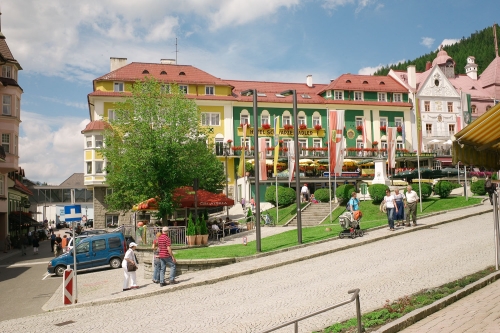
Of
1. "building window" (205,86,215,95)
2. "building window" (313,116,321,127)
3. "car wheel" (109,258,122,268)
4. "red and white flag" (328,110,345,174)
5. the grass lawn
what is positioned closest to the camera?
the grass lawn

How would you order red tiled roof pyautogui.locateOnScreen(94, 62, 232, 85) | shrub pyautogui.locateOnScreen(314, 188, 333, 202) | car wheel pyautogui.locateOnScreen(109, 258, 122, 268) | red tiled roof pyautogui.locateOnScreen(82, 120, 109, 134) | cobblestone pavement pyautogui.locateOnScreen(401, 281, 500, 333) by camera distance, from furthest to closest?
red tiled roof pyautogui.locateOnScreen(94, 62, 232, 85)
red tiled roof pyautogui.locateOnScreen(82, 120, 109, 134)
shrub pyautogui.locateOnScreen(314, 188, 333, 202)
car wheel pyautogui.locateOnScreen(109, 258, 122, 268)
cobblestone pavement pyautogui.locateOnScreen(401, 281, 500, 333)

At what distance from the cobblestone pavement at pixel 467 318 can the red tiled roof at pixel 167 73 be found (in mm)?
49908

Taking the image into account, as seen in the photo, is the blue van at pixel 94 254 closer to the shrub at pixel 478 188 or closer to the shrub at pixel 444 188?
the shrub at pixel 444 188

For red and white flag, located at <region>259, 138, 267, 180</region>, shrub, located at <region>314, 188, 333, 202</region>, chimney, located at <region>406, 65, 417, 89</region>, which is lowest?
shrub, located at <region>314, 188, 333, 202</region>

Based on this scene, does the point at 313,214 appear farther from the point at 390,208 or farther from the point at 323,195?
the point at 390,208

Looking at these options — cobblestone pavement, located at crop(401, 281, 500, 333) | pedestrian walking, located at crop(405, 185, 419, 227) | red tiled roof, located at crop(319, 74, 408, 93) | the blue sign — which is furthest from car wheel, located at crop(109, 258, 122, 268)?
red tiled roof, located at crop(319, 74, 408, 93)

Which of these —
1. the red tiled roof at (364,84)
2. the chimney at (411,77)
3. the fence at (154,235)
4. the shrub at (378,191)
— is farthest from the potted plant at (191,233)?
the chimney at (411,77)

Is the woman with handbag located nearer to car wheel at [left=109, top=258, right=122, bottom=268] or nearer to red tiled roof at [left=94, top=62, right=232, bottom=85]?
car wheel at [left=109, top=258, right=122, bottom=268]

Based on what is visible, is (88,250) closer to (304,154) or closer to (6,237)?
(6,237)

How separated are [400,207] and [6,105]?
109ft

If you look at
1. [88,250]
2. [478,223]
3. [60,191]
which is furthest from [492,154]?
[60,191]

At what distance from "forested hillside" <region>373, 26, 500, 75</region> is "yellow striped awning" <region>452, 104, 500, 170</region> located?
116848mm

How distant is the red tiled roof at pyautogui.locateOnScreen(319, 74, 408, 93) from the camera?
62.7 meters

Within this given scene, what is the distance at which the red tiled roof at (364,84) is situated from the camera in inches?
2467
